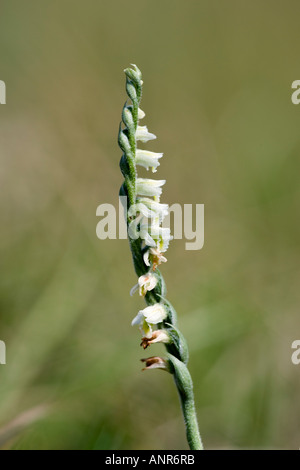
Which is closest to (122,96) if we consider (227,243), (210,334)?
(227,243)

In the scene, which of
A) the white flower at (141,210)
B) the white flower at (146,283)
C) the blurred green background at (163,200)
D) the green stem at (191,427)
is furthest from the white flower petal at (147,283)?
the blurred green background at (163,200)

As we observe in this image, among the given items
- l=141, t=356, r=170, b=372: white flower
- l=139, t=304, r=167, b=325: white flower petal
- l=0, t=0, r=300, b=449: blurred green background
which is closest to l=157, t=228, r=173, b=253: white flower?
l=139, t=304, r=167, b=325: white flower petal

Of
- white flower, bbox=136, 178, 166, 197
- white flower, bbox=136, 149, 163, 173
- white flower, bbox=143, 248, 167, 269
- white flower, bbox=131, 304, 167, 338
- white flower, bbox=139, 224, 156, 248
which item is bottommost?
white flower, bbox=131, 304, 167, 338

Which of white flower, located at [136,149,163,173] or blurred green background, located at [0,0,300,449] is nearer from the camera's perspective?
white flower, located at [136,149,163,173]

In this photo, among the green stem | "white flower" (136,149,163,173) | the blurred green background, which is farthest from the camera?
the blurred green background

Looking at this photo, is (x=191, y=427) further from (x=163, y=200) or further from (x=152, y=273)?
(x=163, y=200)

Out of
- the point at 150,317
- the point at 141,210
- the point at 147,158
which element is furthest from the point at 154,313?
the point at 147,158

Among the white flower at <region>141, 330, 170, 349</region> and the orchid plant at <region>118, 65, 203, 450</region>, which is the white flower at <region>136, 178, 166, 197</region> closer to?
the orchid plant at <region>118, 65, 203, 450</region>
